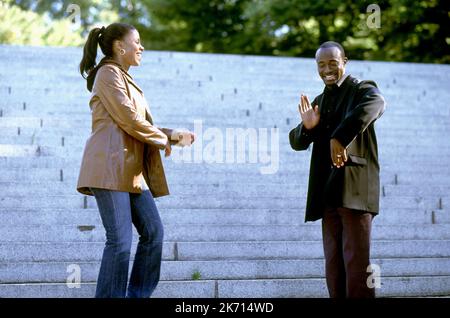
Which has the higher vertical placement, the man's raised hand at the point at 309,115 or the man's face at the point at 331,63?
the man's face at the point at 331,63

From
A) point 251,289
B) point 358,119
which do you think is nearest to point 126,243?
point 358,119

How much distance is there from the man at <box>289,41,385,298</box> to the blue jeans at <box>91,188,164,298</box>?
87 centimetres

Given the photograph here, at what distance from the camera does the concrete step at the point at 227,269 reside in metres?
4.96

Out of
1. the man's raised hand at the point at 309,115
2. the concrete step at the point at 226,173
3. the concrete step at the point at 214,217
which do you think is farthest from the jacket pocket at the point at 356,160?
the concrete step at the point at 226,173

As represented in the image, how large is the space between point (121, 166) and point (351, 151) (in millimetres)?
1214

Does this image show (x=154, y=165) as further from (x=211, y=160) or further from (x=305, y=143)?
(x=211, y=160)

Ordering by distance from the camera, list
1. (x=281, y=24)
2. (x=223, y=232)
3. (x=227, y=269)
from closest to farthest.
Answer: (x=227, y=269), (x=223, y=232), (x=281, y=24)

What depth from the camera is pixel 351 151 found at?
12.9ft

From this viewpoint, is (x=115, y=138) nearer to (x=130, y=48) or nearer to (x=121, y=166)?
(x=121, y=166)

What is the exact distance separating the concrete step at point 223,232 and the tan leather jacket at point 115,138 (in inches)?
71.2

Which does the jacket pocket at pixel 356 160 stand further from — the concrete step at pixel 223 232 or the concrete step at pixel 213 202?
the concrete step at pixel 213 202

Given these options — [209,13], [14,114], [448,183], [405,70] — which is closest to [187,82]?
[14,114]

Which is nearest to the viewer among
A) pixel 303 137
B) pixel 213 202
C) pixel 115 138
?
pixel 115 138

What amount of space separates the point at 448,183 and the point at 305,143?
3.79 m
